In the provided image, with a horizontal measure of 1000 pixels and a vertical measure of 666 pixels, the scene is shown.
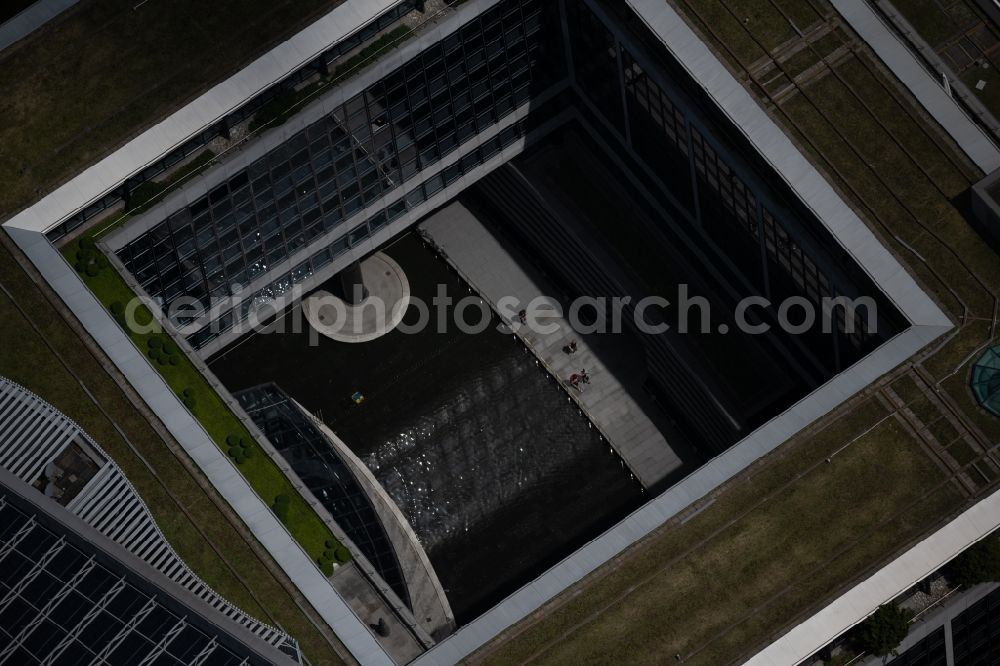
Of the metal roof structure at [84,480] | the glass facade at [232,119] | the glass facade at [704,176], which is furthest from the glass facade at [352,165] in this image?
the metal roof structure at [84,480]

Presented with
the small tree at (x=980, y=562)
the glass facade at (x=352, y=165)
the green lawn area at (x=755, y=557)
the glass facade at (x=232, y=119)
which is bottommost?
the small tree at (x=980, y=562)

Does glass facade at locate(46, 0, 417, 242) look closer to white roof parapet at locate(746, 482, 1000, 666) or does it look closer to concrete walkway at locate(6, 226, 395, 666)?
concrete walkway at locate(6, 226, 395, 666)

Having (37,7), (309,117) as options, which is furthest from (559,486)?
(37,7)

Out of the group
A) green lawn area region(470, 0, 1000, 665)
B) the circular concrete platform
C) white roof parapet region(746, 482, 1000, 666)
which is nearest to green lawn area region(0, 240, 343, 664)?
green lawn area region(470, 0, 1000, 665)

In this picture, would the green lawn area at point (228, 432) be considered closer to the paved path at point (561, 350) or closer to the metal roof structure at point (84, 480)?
the metal roof structure at point (84, 480)

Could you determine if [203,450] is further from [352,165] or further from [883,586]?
[883,586]

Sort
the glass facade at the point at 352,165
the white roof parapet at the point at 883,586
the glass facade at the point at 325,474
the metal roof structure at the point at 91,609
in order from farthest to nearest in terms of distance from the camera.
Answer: the glass facade at the point at 325,474
the glass facade at the point at 352,165
the white roof parapet at the point at 883,586
the metal roof structure at the point at 91,609
